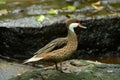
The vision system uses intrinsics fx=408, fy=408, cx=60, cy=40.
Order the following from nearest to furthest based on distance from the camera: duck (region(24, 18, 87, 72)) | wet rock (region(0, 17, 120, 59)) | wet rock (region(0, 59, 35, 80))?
duck (region(24, 18, 87, 72)) < wet rock (region(0, 59, 35, 80)) < wet rock (region(0, 17, 120, 59))

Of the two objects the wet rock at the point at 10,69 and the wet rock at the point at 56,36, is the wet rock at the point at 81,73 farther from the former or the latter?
the wet rock at the point at 56,36

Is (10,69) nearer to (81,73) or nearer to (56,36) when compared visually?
(56,36)

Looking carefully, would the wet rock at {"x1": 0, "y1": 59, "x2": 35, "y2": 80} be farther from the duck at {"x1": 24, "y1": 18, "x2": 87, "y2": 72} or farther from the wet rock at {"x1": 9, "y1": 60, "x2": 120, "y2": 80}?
the duck at {"x1": 24, "y1": 18, "x2": 87, "y2": 72}

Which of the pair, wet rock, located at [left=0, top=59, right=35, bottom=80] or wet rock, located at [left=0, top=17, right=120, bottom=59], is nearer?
wet rock, located at [left=0, top=59, right=35, bottom=80]

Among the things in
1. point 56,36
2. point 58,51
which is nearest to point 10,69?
point 56,36

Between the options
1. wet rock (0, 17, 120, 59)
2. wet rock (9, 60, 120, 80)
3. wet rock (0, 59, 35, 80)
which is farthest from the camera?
wet rock (0, 17, 120, 59)

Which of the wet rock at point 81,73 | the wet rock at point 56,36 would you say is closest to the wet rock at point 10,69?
the wet rock at point 56,36

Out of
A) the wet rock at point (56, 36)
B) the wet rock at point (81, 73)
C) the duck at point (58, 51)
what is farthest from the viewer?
the wet rock at point (56, 36)

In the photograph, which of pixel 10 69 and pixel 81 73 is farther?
pixel 10 69

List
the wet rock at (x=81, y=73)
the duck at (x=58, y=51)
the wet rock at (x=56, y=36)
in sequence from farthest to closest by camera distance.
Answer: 1. the wet rock at (x=56, y=36)
2. the wet rock at (x=81, y=73)
3. the duck at (x=58, y=51)

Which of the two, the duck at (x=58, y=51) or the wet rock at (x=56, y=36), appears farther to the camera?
the wet rock at (x=56, y=36)

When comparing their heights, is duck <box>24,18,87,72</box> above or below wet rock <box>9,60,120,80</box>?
above

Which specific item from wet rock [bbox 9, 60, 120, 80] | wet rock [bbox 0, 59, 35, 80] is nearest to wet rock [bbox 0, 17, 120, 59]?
wet rock [bbox 0, 59, 35, 80]

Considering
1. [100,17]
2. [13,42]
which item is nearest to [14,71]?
[13,42]
